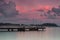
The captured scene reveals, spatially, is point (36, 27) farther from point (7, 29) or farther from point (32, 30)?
point (7, 29)

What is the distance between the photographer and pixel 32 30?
28781 millimetres

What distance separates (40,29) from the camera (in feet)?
101

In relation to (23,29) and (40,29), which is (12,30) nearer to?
(23,29)

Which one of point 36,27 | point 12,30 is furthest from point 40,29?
point 12,30

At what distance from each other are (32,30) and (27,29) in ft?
4.12

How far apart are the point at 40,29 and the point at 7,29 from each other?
14.0 feet

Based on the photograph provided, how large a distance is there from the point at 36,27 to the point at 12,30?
2.95m

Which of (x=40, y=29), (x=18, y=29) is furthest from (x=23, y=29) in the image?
(x=40, y=29)

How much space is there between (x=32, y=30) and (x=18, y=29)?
1.74 meters

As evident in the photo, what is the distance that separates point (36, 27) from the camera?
29297 mm

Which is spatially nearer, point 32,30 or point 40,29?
point 32,30

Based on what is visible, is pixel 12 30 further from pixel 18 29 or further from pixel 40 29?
pixel 40 29

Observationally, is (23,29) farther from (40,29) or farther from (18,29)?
(40,29)

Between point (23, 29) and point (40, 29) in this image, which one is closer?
point (23, 29)
